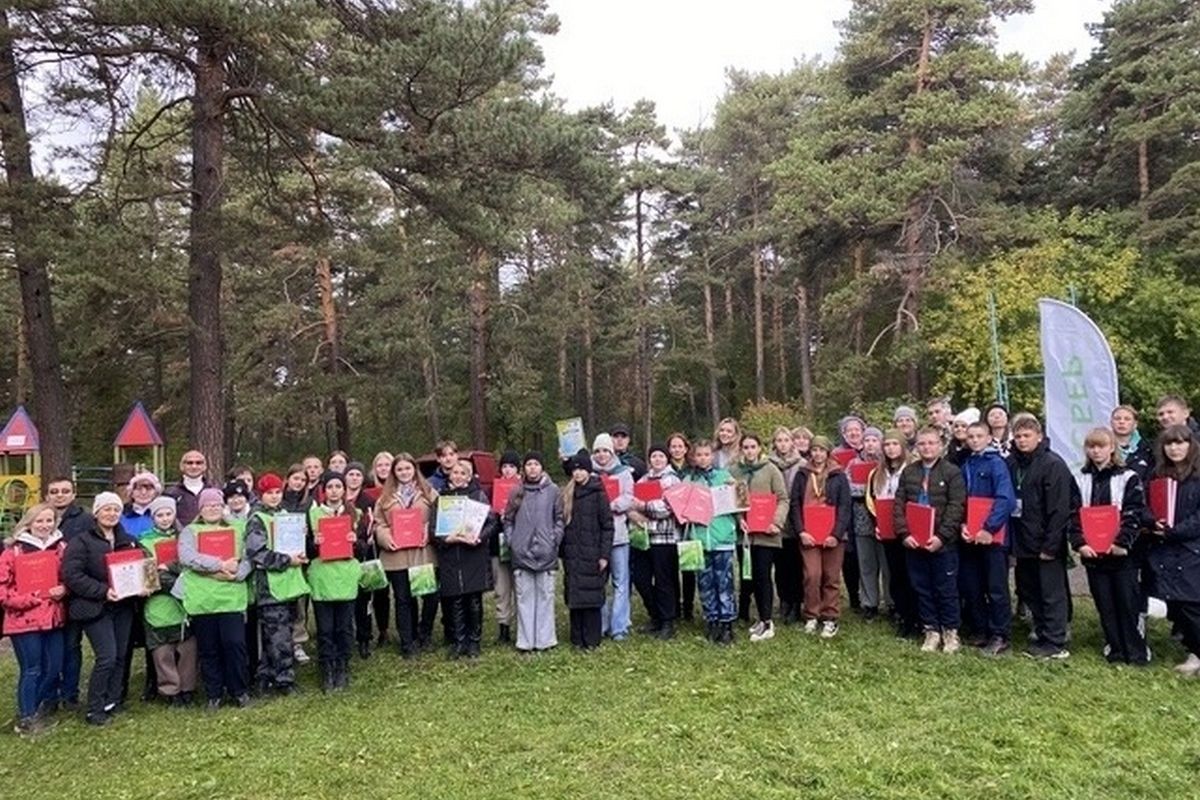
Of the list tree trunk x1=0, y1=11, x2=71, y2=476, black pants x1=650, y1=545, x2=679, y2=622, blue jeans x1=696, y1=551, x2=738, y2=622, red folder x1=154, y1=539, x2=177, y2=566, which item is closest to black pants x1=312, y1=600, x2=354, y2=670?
red folder x1=154, y1=539, x2=177, y2=566

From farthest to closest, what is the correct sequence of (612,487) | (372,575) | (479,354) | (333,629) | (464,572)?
(479,354), (612,487), (464,572), (372,575), (333,629)

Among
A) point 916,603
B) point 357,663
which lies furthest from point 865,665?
point 357,663

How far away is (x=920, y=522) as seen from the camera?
6.83 m

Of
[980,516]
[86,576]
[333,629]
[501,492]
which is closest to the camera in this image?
[86,576]

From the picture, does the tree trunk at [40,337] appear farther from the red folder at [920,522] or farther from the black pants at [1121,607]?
the black pants at [1121,607]

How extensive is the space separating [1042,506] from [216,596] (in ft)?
20.0

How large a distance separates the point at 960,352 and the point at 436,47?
17.0 metres

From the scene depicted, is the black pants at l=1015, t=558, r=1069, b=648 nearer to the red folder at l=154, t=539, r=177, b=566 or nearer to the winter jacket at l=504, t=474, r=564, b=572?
the winter jacket at l=504, t=474, r=564, b=572

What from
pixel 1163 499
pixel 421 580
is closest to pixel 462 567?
pixel 421 580

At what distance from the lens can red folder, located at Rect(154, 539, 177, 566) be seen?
6562 millimetres

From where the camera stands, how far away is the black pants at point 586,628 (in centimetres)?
760

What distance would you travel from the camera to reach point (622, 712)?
5.75 meters

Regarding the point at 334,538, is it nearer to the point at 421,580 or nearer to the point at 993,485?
the point at 421,580

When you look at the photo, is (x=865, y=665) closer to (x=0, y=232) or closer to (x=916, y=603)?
(x=916, y=603)
